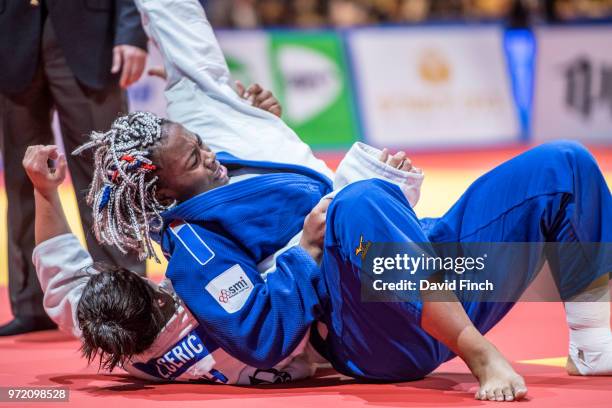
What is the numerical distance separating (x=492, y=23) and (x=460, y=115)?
1.20 metres

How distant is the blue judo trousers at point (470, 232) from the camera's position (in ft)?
9.43

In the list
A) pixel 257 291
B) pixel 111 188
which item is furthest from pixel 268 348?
pixel 111 188

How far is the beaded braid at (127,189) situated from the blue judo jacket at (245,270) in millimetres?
75

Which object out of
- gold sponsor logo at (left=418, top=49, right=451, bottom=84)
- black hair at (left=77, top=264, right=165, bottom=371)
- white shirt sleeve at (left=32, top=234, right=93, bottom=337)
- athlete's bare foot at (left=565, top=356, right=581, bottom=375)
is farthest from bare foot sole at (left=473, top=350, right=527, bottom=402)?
gold sponsor logo at (left=418, top=49, right=451, bottom=84)

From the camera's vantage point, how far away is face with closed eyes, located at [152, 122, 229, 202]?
3.14m

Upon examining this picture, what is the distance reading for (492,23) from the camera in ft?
39.1

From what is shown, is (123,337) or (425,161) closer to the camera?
(123,337)

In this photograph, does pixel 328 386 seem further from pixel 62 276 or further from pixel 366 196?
pixel 62 276

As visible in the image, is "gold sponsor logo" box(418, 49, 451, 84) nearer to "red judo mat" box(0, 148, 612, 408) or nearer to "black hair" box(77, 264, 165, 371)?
"red judo mat" box(0, 148, 612, 408)

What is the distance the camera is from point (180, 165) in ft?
10.3

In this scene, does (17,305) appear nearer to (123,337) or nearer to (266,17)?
(123,337)

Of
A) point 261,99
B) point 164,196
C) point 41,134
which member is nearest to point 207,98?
point 261,99

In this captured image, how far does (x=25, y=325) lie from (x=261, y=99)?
145 cm

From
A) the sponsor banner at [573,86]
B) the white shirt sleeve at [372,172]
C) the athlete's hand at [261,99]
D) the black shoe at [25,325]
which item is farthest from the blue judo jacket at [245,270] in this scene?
the sponsor banner at [573,86]
